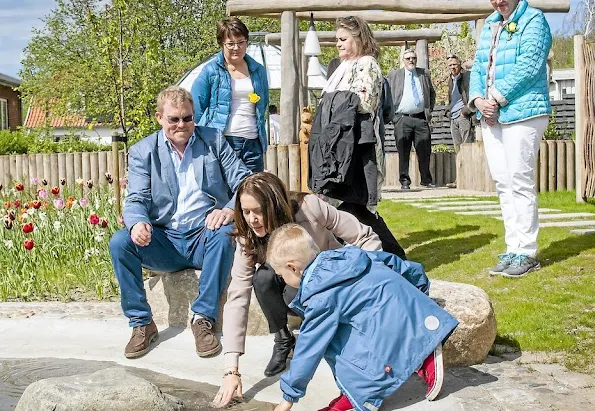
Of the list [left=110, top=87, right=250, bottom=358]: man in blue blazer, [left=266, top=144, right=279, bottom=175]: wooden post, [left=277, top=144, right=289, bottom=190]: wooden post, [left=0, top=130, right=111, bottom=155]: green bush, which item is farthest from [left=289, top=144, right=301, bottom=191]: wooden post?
[left=0, top=130, right=111, bottom=155]: green bush

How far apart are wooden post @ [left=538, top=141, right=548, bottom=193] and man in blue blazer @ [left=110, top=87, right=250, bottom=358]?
276 inches

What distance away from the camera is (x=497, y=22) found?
223 inches

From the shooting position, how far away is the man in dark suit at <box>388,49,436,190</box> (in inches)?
486

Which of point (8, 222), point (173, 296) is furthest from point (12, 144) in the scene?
point (173, 296)

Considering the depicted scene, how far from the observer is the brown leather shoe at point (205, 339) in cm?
427

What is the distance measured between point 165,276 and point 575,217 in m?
4.74

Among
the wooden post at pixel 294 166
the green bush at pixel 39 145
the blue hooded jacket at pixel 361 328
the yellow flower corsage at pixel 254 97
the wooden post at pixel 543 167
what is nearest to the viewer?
the blue hooded jacket at pixel 361 328

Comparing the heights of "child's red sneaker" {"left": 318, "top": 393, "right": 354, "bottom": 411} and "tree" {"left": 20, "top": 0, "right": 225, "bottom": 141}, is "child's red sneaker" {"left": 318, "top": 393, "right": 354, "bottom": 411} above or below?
below

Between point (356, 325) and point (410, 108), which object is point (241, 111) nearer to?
point (356, 325)

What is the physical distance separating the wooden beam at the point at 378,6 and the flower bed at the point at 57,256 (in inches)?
168

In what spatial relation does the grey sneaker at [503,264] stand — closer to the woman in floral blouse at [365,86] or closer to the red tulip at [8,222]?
the woman in floral blouse at [365,86]

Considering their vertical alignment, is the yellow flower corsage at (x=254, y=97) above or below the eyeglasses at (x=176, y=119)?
above

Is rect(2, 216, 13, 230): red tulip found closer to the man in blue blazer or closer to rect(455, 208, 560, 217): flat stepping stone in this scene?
the man in blue blazer

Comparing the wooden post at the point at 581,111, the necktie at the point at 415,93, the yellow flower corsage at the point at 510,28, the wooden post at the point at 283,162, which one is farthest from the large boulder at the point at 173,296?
the necktie at the point at 415,93
